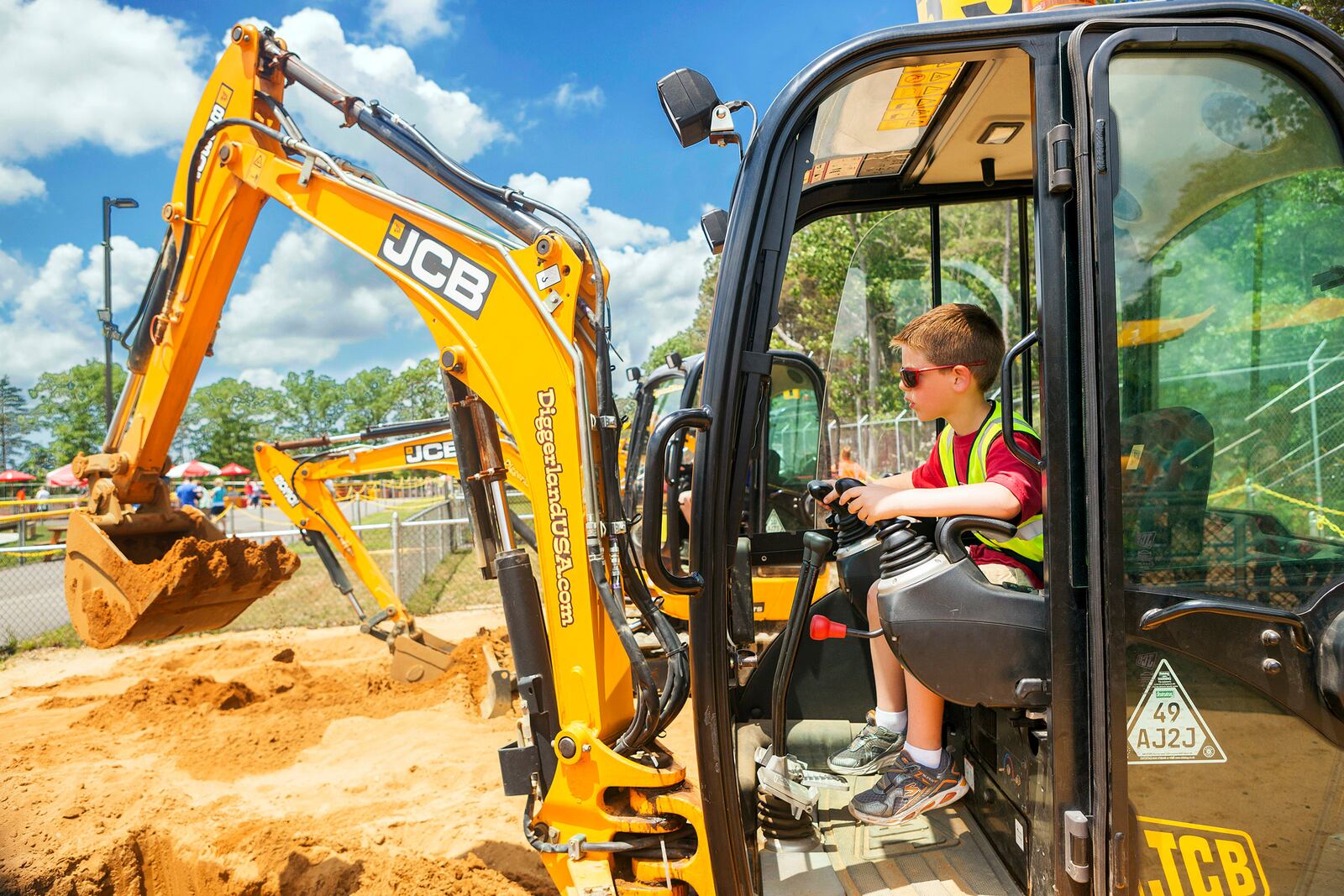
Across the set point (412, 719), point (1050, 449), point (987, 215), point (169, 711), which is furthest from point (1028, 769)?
point (169, 711)

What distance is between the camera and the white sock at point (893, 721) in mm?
2352

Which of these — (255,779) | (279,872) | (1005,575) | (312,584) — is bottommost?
(312,584)

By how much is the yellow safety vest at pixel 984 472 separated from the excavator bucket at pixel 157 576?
3530 mm

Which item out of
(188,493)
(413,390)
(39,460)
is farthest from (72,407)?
(188,493)

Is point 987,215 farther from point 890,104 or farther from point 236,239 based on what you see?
point 236,239

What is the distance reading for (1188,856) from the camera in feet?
5.79

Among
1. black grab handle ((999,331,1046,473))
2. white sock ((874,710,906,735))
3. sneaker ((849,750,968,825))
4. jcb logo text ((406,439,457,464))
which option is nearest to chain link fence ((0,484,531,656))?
jcb logo text ((406,439,457,464))

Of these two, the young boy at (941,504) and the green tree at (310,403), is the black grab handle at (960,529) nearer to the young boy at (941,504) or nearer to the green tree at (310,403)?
the young boy at (941,504)

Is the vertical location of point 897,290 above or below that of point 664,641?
above

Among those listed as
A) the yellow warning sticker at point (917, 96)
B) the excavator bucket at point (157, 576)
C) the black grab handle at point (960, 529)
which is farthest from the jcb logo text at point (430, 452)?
the black grab handle at point (960, 529)

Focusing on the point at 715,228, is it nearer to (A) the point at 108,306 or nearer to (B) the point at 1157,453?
(B) the point at 1157,453

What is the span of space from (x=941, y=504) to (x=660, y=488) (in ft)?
2.23

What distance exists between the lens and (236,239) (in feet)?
12.9

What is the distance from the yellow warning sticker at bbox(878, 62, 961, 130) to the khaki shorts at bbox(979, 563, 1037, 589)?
1.25 metres
